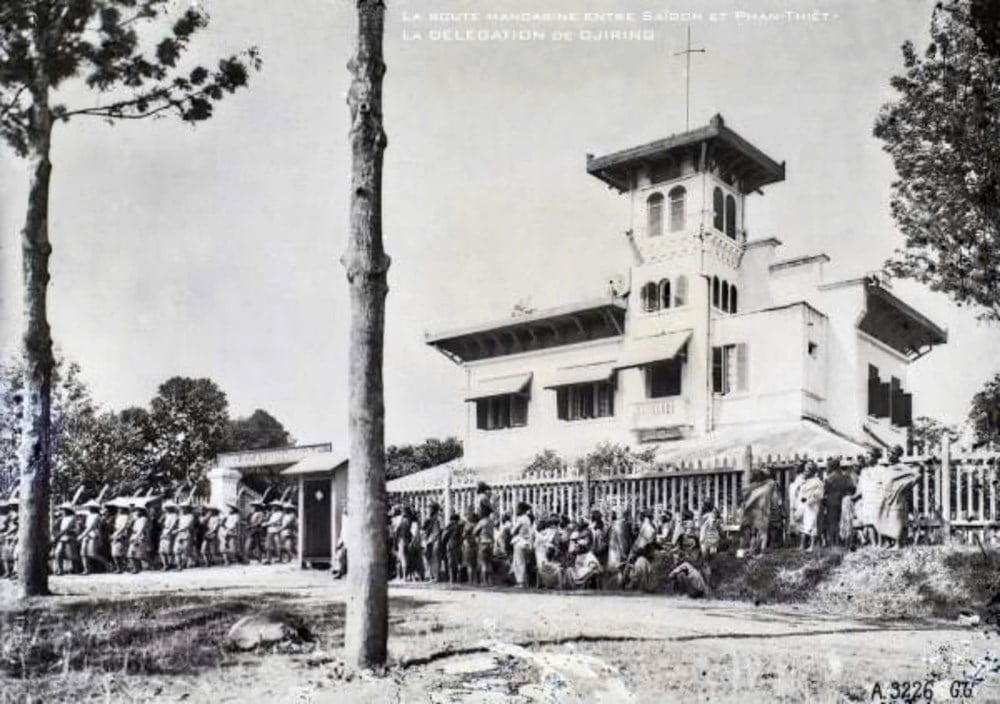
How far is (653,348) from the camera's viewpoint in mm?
7176

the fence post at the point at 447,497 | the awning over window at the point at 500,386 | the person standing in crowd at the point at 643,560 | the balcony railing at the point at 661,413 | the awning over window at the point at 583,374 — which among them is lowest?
the person standing in crowd at the point at 643,560

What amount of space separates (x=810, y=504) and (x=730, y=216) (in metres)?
1.72

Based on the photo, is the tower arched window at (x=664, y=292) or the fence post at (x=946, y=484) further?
the tower arched window at (x=664, y=292)

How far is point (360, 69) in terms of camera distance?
5801 mm

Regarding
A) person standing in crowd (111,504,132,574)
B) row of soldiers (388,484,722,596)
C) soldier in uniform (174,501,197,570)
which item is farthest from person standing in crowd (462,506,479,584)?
person standing in crowd (111,504,132,574)

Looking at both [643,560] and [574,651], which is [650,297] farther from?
[574,651]

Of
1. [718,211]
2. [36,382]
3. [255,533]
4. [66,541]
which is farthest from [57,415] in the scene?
[718,211]

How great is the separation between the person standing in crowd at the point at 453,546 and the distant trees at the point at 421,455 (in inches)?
14.0

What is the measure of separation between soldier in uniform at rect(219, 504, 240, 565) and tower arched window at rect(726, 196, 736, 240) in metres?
3.22

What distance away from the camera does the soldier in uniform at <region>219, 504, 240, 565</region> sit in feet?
21.5

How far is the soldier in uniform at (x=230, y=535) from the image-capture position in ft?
21.5

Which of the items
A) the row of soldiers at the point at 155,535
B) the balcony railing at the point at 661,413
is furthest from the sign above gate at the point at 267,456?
the balcony railing at the point at 661,413

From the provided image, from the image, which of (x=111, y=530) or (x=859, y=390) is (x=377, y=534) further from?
(x=859, y=390)

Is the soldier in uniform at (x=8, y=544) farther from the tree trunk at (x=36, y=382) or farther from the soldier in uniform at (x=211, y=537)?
the soldier in uniform at (x=211, y=537)
